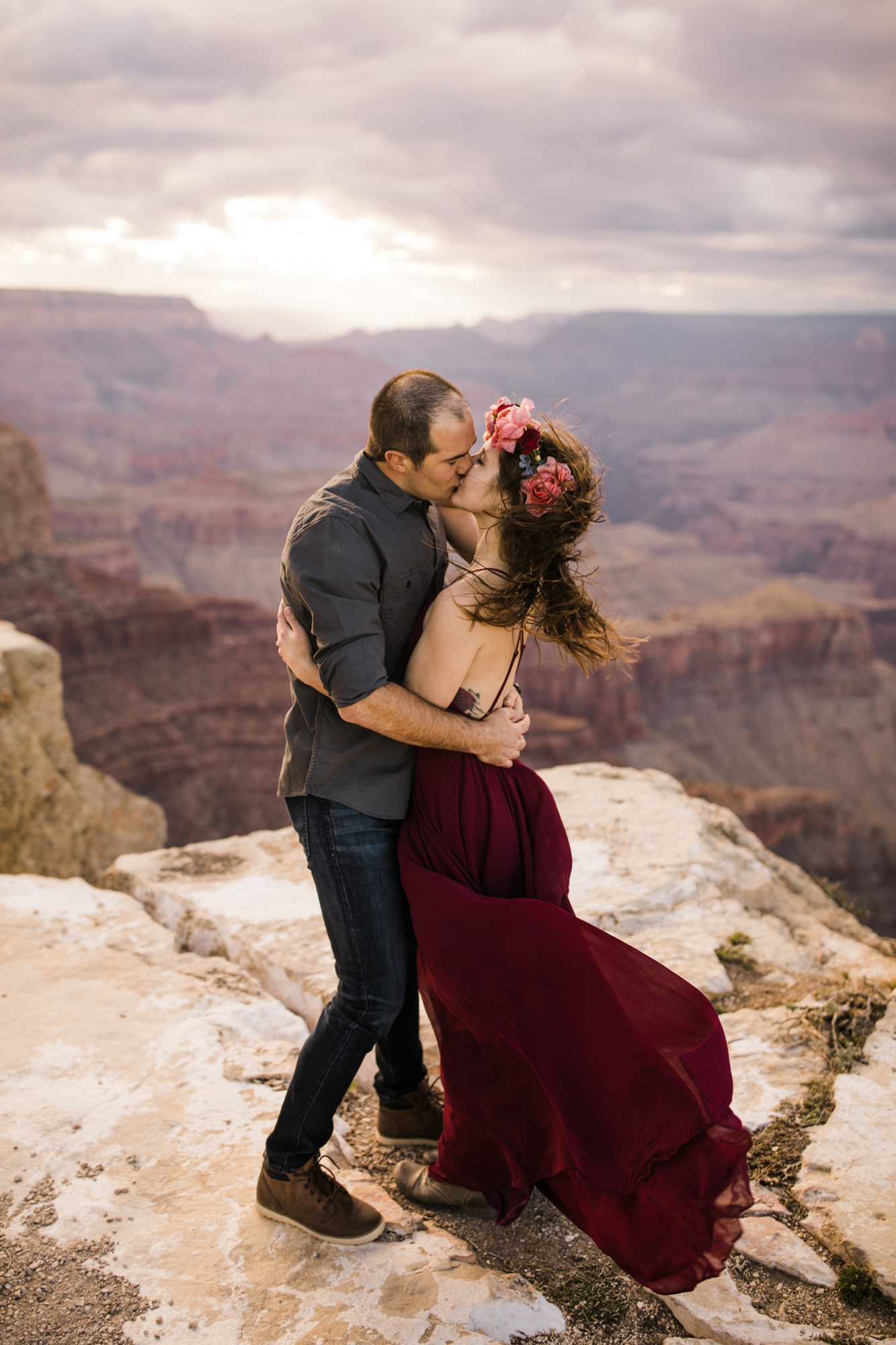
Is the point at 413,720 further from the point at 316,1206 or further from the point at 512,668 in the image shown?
the point at 316,1206

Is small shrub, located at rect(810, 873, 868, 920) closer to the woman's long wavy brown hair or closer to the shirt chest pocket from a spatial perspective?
the woman's long wavy brown hair

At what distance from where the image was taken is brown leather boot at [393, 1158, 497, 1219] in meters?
2.65

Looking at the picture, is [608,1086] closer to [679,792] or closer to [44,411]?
[679,792]

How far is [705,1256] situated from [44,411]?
362 ft

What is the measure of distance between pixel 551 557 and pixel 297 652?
709 mm

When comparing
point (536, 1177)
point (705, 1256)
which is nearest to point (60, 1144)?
point (536, 1177)

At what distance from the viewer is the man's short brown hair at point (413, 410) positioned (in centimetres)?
229

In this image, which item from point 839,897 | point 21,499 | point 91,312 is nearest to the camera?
point 839,897

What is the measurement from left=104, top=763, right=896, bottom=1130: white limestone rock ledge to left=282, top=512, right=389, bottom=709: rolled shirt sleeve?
1795 mm

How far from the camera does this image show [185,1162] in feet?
8.68

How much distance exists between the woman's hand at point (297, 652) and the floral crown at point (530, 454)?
0.69 metres

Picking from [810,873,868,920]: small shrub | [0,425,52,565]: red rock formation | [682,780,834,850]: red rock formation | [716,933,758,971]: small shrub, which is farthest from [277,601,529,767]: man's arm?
[0,425,52,565]: red rock formation

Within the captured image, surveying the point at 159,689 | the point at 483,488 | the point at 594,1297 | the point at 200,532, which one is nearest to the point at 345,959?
the point at 594,1297

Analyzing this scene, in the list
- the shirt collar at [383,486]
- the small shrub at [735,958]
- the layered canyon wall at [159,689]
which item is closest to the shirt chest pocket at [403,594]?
the shirt collar at [383,486]
